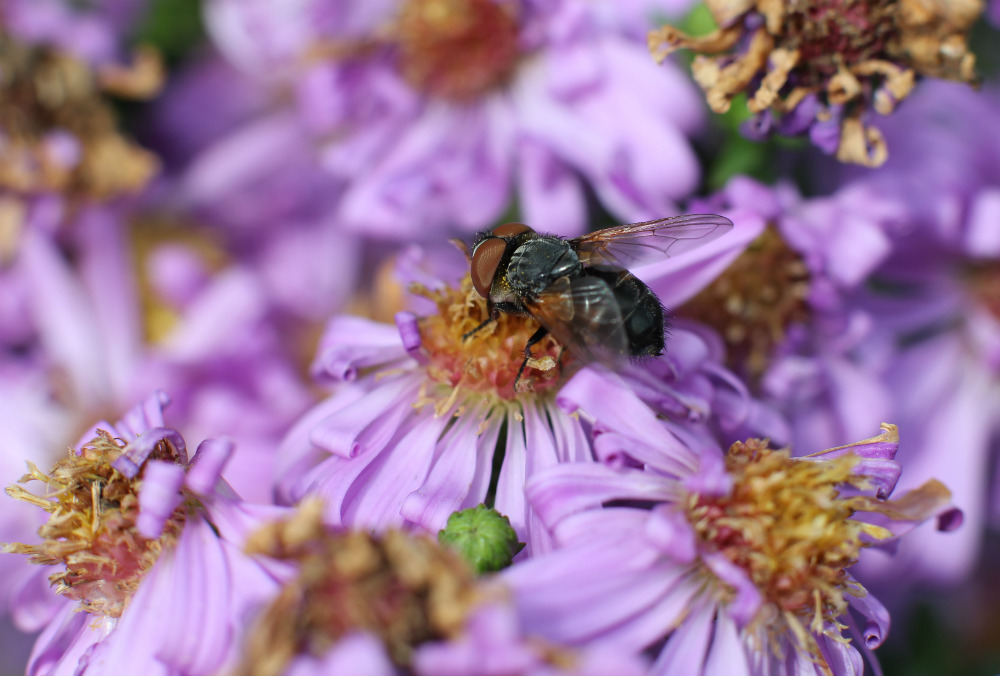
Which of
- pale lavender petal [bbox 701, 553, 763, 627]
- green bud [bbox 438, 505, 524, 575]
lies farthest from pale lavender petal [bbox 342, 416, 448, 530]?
pale lavender petal [bbox 701, 553, 763, 627]

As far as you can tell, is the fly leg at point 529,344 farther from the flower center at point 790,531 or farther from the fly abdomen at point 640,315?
the flower center at point 790,531

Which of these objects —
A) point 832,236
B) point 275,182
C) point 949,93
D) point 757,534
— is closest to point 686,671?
point 757,534

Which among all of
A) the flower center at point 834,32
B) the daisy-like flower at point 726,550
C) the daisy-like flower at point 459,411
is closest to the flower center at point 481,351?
the daisy-like flower at point 459,411

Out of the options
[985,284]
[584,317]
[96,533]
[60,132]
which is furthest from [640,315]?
[60,132]

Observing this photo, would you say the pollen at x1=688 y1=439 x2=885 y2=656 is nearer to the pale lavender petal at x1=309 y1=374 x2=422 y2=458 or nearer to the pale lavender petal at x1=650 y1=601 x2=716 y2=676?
the pale lavender petal at x1=650 y1=601 x2=716 y2=676

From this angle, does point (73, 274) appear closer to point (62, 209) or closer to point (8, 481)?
point (62, 209)

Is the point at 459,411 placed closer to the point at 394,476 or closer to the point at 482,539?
the point at 394,476
